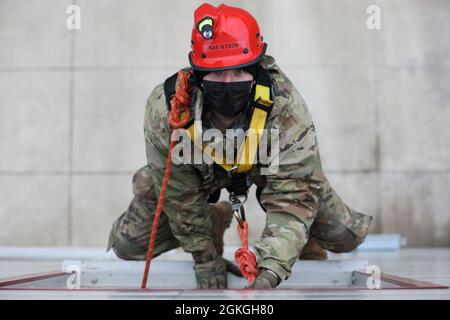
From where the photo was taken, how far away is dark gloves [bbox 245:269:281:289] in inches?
89.7

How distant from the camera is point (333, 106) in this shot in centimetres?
650

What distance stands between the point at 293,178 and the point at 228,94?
0.38m

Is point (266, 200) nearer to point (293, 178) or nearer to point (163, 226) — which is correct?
point (293, 178)

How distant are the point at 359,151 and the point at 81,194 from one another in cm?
244

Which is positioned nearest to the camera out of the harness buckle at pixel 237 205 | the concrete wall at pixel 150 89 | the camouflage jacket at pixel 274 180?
the camouflage jacket at pixel 274 180

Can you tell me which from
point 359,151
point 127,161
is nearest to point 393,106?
point 359,151

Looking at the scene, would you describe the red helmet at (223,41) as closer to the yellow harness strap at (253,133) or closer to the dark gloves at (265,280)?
the yellow harness strap at (253,133)

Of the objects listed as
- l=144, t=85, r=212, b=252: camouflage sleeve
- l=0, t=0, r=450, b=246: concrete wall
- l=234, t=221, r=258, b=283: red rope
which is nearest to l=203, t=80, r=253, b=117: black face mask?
l=144, t=85, r=212, b=252: camouflage sleeve

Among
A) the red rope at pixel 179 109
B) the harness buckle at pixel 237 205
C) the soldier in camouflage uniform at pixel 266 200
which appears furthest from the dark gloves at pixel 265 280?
the red rope at pixel 179 109

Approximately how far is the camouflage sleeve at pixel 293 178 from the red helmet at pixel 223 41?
0.21 m

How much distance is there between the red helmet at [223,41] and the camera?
2.56m

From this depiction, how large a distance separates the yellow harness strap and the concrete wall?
148 inches

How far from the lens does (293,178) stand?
Result: 2.65 m
